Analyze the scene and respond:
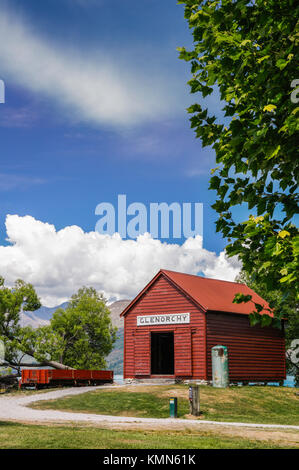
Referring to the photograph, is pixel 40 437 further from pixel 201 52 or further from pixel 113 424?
pixel 201 52

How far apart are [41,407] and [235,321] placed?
15.4 m

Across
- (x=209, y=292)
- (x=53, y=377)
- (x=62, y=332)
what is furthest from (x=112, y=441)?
(x=62, y=332)

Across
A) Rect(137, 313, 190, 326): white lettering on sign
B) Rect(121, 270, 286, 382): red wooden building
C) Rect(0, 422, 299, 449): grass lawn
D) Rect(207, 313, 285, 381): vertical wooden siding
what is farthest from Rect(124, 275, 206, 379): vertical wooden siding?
Rect(0, 422, 299, 449): grass lawn

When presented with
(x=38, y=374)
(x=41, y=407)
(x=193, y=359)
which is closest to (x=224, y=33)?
(x=41, y=407)

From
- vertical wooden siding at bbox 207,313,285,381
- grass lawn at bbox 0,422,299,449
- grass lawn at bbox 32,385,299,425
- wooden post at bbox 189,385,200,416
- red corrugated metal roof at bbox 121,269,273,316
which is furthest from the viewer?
red corrugated metal roof at bbox 121,269,273,316

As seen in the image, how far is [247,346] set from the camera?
34844mm

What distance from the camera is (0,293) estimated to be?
140 feet

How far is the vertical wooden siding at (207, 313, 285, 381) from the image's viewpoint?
108 feet

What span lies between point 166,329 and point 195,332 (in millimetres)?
2402

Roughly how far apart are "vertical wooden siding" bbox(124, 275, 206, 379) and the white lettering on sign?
9.6 inches

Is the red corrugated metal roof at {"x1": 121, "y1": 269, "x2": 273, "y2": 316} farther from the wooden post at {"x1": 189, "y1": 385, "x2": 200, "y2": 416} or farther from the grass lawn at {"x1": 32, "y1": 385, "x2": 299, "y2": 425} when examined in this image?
the wooden post at {"x1": 189, "y1": 385, "x2": 200, "y2": 416}

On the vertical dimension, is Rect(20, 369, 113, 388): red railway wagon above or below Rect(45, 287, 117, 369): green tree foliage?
below

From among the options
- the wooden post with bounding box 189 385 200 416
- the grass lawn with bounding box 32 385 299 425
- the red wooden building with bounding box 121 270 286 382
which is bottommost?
the grass lawn with bounding box 32 385 299 425

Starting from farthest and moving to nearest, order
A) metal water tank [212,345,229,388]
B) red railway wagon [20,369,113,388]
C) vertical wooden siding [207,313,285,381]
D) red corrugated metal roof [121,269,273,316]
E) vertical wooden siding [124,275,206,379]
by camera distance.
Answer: red railway wagon [20,369,113,388], red corrugated metal roof [121,269,273,316], vertical wooden siding [207,313,285,381], vertical wooden siding [124,275,206,379], metal water tank [212,345,229,388]
